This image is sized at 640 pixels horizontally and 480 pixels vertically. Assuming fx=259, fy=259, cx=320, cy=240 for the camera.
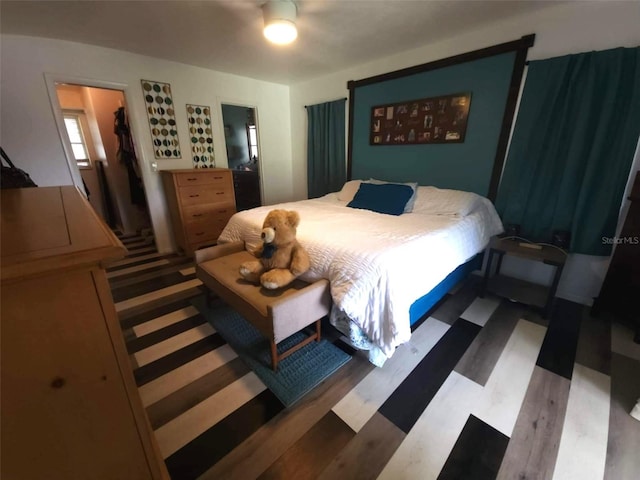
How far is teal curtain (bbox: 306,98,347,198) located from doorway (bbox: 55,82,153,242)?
8.01 ft

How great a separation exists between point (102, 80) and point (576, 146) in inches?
169

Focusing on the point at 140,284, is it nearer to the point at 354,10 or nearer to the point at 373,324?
the point at 373,324

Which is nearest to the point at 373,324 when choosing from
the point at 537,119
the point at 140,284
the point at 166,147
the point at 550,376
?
the point at 550,376

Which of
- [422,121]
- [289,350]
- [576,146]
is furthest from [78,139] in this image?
[576,146]

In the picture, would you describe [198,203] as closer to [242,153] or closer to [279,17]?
[279,17]

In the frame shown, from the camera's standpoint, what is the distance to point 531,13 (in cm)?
204

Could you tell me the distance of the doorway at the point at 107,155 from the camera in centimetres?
372

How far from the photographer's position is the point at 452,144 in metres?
2.61

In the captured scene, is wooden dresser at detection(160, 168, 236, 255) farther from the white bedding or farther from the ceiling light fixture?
the ceiling light fixture

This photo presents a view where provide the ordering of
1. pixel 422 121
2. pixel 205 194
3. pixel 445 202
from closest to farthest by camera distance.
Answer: pixel 445 202, pixel 422 121, pixel 205 194

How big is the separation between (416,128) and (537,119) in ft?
3.39

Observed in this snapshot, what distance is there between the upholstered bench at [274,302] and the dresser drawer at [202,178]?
1.47 meters

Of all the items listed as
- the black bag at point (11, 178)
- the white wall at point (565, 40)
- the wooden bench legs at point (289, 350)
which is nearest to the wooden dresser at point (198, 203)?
the black bag at point (11, 178)

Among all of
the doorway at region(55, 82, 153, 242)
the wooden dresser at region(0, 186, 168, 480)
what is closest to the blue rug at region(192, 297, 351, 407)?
the wooden dresser at region(0, 186, 168, 480)
